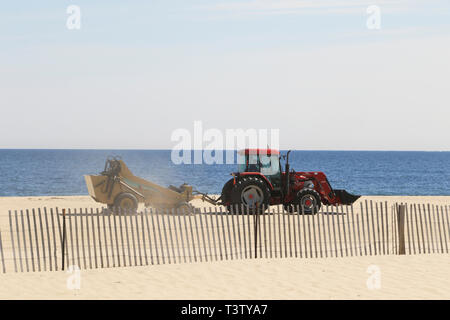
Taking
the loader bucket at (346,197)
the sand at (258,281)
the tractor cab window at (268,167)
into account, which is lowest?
the loader bucket at (346,197)

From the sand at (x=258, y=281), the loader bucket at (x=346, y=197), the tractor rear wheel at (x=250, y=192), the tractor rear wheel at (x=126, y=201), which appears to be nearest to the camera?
the sand at (x=258, y=281)

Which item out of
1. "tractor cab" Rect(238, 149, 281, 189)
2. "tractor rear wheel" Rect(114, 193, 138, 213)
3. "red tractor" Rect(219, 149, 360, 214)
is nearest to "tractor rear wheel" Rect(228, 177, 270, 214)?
"red tractor" Rect(219, 149, 360, 214)

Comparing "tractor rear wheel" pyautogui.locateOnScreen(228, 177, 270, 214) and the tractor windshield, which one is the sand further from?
the tractor windshield

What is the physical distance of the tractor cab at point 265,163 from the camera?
22.4 meters

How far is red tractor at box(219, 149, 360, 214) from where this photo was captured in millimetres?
21922

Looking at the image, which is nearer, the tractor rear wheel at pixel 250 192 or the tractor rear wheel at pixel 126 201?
the tractor rear wheel at pixel 250 192

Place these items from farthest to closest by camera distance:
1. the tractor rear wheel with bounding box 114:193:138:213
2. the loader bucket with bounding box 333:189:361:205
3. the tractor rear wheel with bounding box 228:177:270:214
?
the loader bucket with bounding box 333:189:361:205
the tractor rear wheel with bounding box 114:193:138:213
the tractor rear wheel with bounding box 228:177:270:214

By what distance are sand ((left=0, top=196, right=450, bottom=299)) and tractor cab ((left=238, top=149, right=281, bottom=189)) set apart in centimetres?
817

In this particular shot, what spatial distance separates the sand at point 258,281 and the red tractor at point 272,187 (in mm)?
7679

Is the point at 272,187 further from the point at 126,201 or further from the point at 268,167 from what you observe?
the point at 126,201

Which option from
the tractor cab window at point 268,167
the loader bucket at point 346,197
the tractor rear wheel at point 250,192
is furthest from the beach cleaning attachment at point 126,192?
the loader bucket at point 346,197

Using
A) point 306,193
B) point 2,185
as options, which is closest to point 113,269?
point 306,193

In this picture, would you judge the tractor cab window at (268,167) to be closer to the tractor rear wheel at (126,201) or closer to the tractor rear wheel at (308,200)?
the tractor rear wheel at (308,200)
